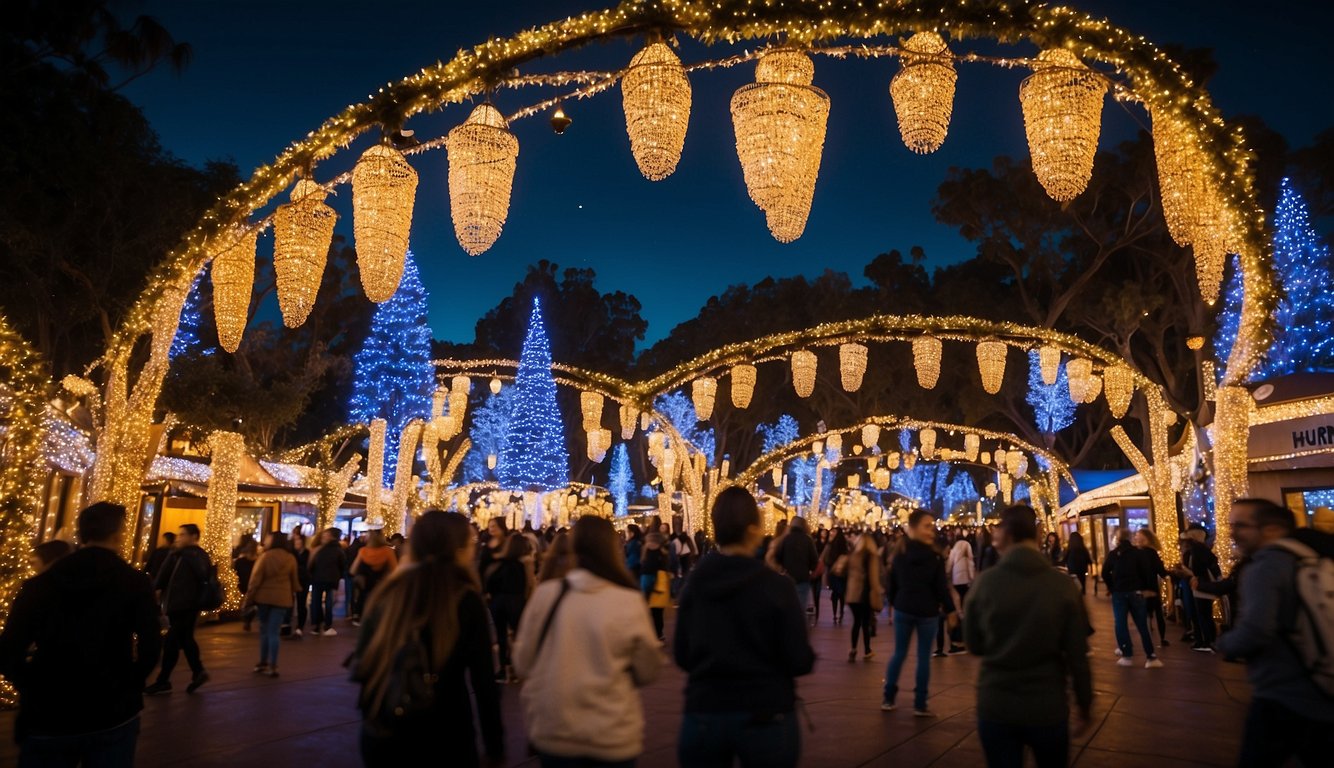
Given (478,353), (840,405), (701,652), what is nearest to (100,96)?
(701,652)

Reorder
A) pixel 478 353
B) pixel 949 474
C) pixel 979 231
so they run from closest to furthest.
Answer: pixel 979 231, pixel 478 353, pixel 949 474

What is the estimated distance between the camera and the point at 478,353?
56.5 metres

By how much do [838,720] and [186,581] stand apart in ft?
19.3

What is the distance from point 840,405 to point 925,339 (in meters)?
20.9

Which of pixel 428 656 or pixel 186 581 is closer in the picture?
pixel 428 656

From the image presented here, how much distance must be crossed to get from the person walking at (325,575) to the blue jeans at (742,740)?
34.7 ft

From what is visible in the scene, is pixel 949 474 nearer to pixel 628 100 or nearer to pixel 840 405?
pixel 840 405

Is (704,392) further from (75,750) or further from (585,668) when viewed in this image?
(585,668)

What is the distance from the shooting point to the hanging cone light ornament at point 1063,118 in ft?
21.9

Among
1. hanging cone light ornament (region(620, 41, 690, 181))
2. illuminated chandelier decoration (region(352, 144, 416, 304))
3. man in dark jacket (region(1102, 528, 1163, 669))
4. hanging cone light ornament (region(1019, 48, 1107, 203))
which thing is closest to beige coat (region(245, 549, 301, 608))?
illuminated chandelier decoration (region(352, 144, 416, 304))

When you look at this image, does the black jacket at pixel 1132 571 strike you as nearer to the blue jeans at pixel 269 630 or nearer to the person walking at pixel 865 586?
the person walking at pixel 865 586

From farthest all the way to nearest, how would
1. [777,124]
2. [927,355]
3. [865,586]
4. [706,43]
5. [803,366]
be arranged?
[803,366] < [927,355] < [865,586] < [706,43] < [777,124]

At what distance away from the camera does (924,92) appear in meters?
6.85

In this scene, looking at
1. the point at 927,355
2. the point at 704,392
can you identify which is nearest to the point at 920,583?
the point at 927,355
